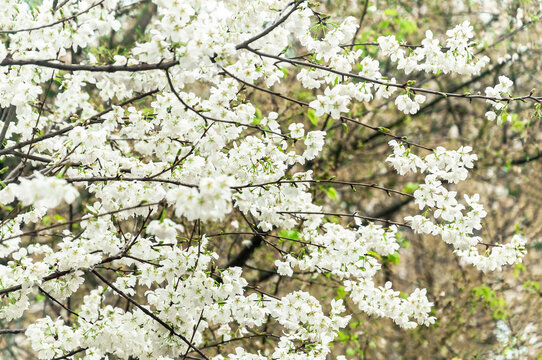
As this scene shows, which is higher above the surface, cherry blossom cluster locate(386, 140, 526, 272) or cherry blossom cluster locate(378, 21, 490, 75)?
cherry blossom cluster locate(378, 21, 490, 75)

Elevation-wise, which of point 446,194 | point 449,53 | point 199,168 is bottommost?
point 199,168

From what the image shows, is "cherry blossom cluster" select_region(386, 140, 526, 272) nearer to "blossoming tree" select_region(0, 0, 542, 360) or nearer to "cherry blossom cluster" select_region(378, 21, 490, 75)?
"blossoming tree" select_region(0, 0, 542, 360)

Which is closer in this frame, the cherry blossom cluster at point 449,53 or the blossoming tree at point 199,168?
the blossoming tree at point 199,168

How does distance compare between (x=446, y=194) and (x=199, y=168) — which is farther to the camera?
(x=446, y=194)

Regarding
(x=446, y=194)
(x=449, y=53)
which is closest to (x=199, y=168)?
(x=446, y=194)

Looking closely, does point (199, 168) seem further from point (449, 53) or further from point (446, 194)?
point (449, 53)

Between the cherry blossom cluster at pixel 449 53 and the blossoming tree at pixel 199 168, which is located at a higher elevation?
the cherry blossom cluster at pixel 449 53

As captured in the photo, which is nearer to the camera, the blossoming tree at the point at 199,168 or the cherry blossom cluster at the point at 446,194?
the blossoming tree at the point at 199,168

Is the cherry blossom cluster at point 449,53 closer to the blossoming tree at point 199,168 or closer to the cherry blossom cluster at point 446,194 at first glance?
the blossoming tree at point 199,168

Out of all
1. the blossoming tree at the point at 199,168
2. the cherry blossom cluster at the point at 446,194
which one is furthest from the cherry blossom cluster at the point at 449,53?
the cherry blossom cluster at the point at 446,194

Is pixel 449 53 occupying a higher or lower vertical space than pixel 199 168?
higher

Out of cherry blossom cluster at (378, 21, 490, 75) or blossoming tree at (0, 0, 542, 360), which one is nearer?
blossoming tree at (0, 0, 542, 360)

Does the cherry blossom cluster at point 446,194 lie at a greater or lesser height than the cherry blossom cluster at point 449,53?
lesser

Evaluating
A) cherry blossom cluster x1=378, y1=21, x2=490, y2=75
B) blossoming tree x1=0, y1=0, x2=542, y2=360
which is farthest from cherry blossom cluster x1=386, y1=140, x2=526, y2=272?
cherry blossom cluster x1=378, y1=21, x2=490, y2=75
